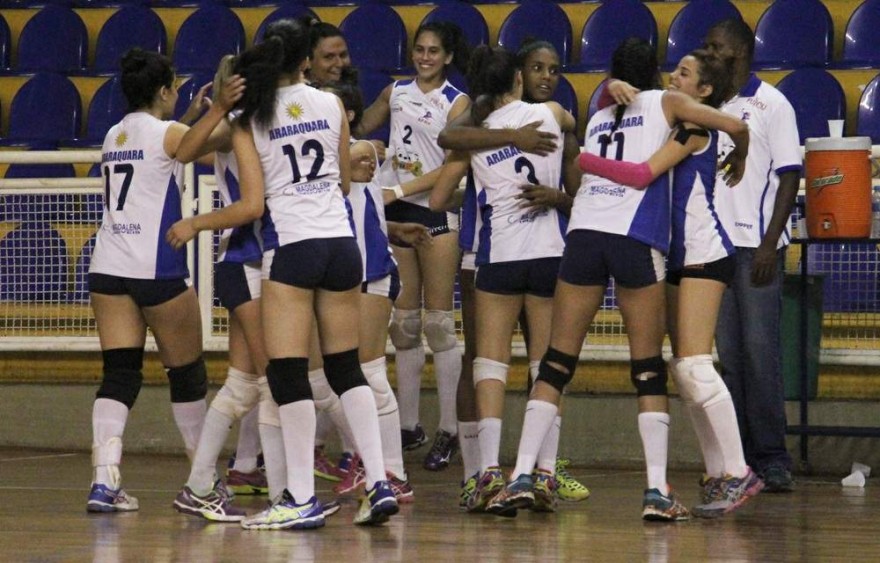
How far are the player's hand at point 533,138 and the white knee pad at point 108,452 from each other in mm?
1847

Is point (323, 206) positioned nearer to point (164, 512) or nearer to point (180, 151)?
point (180, 151)

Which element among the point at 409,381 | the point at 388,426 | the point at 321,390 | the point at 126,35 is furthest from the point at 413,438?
the point at 126,35

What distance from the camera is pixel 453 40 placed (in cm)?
703

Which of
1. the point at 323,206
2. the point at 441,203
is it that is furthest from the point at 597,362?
the point at 323,206

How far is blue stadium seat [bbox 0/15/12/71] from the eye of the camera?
10.5m

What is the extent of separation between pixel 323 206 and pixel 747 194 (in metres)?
2.18

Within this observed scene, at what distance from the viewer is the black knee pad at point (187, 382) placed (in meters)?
5.83

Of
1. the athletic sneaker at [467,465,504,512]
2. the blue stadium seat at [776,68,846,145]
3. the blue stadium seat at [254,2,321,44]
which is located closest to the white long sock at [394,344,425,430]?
the athletic sneaker at [467,465,504,512]

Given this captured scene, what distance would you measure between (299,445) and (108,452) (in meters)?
0.98

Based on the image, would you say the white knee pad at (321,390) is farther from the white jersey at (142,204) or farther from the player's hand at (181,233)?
the player's hand at (181,233)

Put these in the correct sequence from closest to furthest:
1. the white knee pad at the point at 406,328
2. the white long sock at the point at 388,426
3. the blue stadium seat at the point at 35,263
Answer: the white long sock at the point at 388,426 < the white knee pad at the point at 406,328 < the blue stadium seat at the point at 35,263

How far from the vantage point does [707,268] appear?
5551 mm

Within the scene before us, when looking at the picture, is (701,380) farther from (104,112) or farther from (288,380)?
(104,112)

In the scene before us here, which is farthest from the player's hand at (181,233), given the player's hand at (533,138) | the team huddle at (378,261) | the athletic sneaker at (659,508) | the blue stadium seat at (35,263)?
the blue stadium seat at (35,263)
